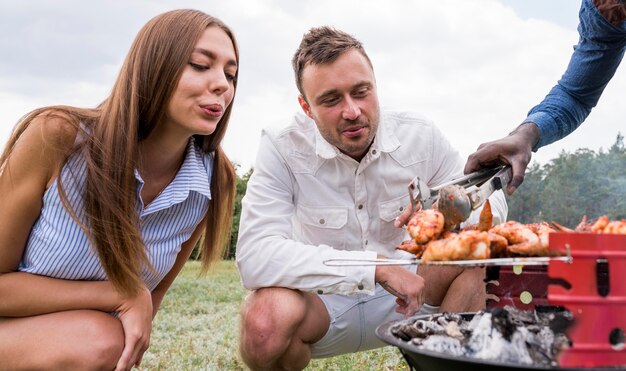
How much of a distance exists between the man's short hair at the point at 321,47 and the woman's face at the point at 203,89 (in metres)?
0.57

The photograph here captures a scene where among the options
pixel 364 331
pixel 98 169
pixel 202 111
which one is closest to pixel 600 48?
pixel 364 331

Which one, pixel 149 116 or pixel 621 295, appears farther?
pixel 149 116

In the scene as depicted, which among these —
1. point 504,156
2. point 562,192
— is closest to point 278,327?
point 504,156

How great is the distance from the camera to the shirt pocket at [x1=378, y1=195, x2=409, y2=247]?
3.31 metres

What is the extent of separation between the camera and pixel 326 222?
3.31 meters

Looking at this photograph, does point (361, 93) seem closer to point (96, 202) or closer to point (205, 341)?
point (96, 202)

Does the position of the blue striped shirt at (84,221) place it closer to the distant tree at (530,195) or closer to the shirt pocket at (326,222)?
the shirt pocket at (326,222)

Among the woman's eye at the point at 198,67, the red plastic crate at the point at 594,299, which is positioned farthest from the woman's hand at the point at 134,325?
the red plastic crate at the point at 594,299

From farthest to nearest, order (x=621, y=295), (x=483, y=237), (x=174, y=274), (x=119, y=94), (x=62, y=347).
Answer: (x=174, y=274)
(x=119, y=94)
(x=62, y=347)
(x=483, y=237)
(x=621, y=295)

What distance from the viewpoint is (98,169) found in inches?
100.0

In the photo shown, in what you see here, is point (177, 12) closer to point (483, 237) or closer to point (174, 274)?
point (174, 274)

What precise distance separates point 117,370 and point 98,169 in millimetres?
834

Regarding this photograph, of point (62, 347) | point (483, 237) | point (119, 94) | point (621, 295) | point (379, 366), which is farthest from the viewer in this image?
point (379, 366)

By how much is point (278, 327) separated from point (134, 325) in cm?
64
